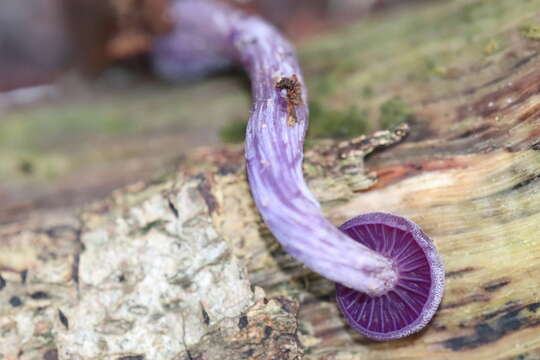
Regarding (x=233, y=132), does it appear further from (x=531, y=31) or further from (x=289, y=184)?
(x=531, y=31)

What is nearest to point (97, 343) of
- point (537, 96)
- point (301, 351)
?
point (301, 351)

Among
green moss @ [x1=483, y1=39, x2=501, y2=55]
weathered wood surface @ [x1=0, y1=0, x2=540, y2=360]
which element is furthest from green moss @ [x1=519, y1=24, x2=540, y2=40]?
green moss @ [x1=483, y1=39, x2=501, y2=55]

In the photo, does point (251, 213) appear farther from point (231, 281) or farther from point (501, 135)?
point (501, 135)

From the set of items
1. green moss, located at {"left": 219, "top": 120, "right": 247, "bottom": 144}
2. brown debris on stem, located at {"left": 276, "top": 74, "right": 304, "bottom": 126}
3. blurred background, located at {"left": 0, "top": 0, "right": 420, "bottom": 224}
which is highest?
blurred background, located at {"left": 0, "top": 0, "right": 420, "bottom": 224}

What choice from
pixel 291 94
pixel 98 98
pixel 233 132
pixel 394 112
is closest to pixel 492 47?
pixel 394 112

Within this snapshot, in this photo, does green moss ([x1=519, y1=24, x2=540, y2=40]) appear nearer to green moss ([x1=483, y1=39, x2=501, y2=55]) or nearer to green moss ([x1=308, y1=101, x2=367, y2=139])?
green moss ([x1=483, y1=39, x2=501, y2=55])
